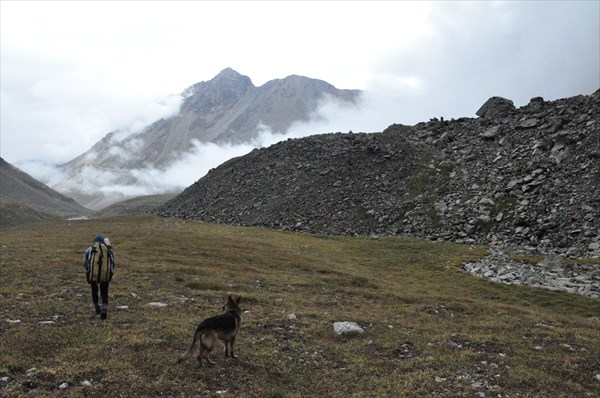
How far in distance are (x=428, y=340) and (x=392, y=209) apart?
175 ft

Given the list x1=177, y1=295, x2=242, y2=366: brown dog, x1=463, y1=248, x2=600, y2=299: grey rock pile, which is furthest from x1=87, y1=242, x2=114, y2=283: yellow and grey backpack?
x1=463, y1=248, x2=600, y2=299: grey rock pile

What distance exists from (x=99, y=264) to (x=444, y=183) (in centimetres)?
6339

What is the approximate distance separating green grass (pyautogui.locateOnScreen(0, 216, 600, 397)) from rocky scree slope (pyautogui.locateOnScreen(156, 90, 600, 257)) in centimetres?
2080

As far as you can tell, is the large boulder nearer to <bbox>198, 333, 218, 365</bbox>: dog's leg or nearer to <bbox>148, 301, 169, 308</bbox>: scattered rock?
<bbox>148, 301, 169, 308</bbox>: scattered rock

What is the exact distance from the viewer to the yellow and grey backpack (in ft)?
54.8

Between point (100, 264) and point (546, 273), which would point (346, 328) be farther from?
point (546, 273)

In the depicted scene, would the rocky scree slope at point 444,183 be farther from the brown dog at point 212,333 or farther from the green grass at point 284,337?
the brown dog at point 212,333

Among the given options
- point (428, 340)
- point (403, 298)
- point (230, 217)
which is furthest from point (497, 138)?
point (428, 340)

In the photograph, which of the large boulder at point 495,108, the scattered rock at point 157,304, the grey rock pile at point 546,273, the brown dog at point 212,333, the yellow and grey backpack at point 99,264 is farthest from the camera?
the large boulder at point 495,108

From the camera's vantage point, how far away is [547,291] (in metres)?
34.5

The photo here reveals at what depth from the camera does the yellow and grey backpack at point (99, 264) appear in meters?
16.7

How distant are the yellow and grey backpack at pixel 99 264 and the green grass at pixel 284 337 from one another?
6.08ft

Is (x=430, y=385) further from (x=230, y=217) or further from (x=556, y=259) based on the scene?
(x=230, y=217)

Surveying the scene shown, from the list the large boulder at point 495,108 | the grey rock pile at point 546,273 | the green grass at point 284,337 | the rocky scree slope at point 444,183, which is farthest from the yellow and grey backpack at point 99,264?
the large boulder at point 495,108
